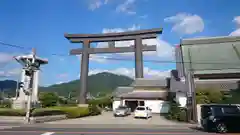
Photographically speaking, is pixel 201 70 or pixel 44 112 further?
pixel 201 70

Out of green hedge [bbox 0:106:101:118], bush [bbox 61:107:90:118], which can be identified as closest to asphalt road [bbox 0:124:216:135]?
green hedge [bbox 0:106:101:118]

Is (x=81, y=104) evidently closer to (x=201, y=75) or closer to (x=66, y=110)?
(x=66, y=110)

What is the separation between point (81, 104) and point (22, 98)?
13.2 meters

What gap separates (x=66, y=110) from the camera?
3086 centimetres

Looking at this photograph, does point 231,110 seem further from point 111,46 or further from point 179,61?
point 111,46

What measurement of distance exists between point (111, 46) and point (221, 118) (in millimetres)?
29080

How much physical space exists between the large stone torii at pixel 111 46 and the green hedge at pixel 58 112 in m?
7.67

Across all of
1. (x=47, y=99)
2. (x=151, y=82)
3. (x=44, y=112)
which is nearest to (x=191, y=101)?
(x=44, y=112)

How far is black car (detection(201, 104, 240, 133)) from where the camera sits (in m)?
14.8

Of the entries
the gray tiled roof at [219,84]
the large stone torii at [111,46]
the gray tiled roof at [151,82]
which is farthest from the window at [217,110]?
the gray tiled roof at [151,82]

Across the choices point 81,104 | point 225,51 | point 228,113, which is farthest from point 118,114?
point 228,113

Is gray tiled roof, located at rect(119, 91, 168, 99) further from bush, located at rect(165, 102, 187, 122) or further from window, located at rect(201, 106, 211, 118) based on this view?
window, located at rect(201, 106, 211, 118)

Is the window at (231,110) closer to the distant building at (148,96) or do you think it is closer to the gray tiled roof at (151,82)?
the distant building at (148,96)

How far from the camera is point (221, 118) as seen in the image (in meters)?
14.9
